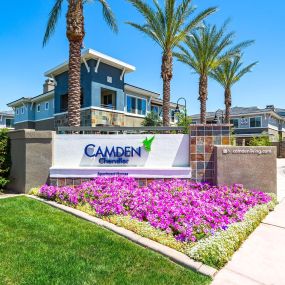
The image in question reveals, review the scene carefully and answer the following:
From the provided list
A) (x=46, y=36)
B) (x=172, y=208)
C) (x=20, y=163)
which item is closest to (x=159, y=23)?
(x=46, y=36)

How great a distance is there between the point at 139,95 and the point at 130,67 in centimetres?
434

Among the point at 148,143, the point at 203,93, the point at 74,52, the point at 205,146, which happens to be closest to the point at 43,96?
the point at 203,93

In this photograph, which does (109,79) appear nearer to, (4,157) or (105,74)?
(105,74)

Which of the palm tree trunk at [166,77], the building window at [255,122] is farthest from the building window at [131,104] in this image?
the building window at [255,122]

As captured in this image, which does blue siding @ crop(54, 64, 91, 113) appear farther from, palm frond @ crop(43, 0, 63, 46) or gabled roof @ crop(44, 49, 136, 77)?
palm frond @ crop(43, 0, 63, 46)

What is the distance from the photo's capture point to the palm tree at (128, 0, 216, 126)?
18.1 meters

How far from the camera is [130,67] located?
27.2 meters

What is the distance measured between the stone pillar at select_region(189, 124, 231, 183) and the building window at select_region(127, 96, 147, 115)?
20.5 meters

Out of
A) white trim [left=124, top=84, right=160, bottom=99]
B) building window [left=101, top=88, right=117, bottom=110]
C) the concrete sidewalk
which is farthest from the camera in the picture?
white trim [left=124, top=84, right=160, bottom=99]

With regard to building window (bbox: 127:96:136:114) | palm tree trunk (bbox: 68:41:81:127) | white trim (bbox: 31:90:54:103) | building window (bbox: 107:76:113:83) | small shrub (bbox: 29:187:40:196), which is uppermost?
building window (bbox: 107:76:113:83)

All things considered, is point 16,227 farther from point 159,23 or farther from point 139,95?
point 139,95

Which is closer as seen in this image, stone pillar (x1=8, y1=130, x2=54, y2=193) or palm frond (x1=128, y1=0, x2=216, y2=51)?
stone pillar (x1=8, y1=130, x2=54, y2=193)

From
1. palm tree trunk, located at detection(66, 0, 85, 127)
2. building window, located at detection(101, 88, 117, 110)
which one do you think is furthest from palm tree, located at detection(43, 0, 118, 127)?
building window, located at detection(101, 88, 117, 110)

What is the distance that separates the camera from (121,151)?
32.2 feet
